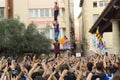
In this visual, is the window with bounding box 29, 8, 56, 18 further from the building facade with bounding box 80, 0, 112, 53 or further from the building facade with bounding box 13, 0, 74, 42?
the building facade with bounding box 80, 0, 112, 53

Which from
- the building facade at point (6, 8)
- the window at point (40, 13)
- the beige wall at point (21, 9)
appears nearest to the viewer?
the building facade at point (6, 8)

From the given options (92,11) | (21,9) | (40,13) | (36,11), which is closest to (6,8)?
(21,9)

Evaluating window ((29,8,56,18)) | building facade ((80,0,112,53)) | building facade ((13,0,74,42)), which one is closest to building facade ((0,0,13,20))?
building facade ((13,0,74,42))

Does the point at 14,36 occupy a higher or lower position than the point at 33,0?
lower

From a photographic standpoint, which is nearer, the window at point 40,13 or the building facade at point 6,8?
the building facade at point 6,8

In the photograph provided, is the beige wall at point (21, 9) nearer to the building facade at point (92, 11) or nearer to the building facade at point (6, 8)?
the building facade at point (6, 8)

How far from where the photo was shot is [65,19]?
210 feet

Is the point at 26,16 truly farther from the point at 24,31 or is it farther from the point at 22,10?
the point at 24,31

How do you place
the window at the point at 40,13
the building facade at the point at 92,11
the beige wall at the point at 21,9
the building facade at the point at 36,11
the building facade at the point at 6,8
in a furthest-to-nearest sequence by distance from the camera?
the building facade at the point at 92,11 < the window at the point at 40,13 < the building facade at the point at 36,11 < the beige wall at the point at 21,9 < the building facade at the point at 6,8

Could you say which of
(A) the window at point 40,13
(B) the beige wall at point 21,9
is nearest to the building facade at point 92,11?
(A) the window at point 40,13

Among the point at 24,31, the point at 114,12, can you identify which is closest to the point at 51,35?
the point at 24,31

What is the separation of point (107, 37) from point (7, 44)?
23.9m

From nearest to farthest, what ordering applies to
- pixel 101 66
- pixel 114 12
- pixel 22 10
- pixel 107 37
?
pixel 101 66 < pixel 114 12 < pixel 22 10 < pixel 107 37

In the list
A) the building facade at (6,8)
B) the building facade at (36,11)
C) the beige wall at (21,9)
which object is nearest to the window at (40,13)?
the building facade at (36,11)
